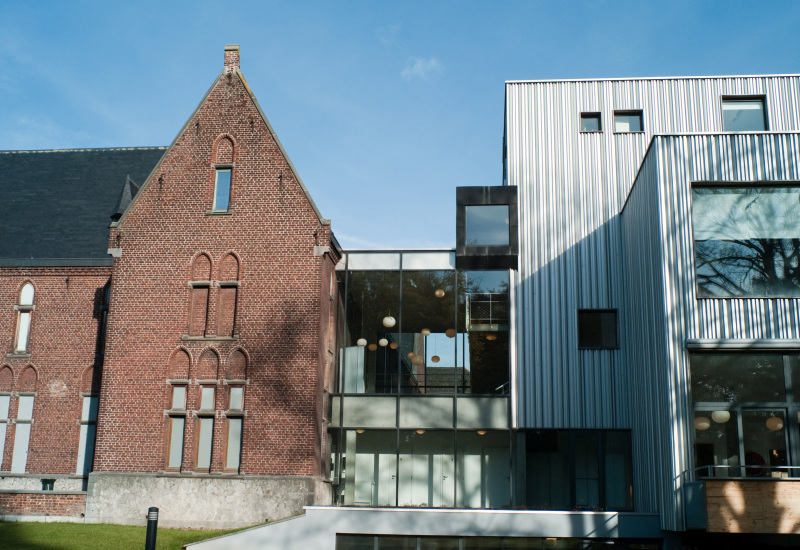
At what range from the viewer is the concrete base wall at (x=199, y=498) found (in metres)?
20.7

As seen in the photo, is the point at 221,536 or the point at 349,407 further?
the point at 349,407

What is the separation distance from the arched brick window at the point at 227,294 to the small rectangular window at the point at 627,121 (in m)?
11.1

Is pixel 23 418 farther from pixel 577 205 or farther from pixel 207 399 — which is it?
pixel 577 205

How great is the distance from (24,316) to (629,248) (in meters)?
17.4

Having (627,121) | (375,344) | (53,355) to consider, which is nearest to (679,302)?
(627,121)

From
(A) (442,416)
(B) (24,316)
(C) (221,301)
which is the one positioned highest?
(C) (221,301)

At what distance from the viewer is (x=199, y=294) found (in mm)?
22875

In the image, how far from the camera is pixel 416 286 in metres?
23.4

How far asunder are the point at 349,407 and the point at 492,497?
4.37m

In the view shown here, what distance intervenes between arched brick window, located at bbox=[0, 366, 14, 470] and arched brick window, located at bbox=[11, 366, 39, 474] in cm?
29

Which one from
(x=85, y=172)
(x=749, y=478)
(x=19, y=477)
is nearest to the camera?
(x=749, y=478)

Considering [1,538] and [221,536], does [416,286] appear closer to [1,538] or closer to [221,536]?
[221,536]

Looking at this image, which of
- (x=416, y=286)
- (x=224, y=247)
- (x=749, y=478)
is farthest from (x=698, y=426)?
(x=224, y=247)

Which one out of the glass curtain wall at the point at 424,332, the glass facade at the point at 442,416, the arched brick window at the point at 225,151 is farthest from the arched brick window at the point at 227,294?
the glass facade at the point at 442,416
